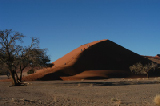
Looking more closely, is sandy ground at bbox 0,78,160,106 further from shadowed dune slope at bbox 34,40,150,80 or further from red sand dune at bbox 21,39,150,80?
shadowed dune slope at bbox 34,40,150,80

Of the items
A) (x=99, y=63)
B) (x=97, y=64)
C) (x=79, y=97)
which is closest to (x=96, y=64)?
(x=97, y=64)

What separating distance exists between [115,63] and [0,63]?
48.5m

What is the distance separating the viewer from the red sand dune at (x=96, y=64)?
58031mm

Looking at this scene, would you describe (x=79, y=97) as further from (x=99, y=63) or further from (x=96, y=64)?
(x=99, y=63)

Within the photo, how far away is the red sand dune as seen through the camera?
5803 centimetres

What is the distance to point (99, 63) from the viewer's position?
7025 cm

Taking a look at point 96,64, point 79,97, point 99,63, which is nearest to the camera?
point 79,97

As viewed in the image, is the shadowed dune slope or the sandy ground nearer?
the sandy ground

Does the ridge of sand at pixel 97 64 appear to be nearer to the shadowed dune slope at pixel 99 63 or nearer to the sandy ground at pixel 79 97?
the shadowed dune slope at pixel 99 63

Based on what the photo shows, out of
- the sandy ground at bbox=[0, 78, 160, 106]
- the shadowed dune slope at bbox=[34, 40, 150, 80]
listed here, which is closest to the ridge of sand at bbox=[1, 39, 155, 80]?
the shadowed dune slope at bbox=[34, 40, 150, 80]

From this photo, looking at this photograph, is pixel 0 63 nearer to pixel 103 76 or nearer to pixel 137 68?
pixel 103 76

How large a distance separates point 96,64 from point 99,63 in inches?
53.1

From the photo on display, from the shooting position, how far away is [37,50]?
30.8 m

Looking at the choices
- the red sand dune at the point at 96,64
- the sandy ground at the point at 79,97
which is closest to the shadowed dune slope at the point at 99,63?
the red sand dune at the point at 96,64
